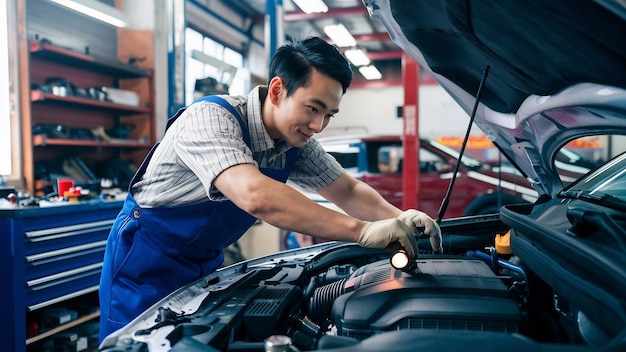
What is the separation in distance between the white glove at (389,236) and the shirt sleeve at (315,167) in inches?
21.6

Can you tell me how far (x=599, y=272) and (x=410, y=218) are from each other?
605 millimetres

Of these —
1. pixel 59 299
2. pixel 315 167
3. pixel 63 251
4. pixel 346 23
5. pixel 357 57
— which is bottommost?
pixel 59 299

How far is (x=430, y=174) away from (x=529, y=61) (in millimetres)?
3371

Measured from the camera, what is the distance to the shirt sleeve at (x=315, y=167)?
158 centimetres

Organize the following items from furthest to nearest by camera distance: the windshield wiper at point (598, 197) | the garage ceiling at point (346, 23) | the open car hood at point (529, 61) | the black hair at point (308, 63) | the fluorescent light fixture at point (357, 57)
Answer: the fluorescent light fixture at point (357, 57), the garage ceiling at point (346, 23), the black hair at point (308, 63), the windshield wiper at point (598, 197), the open car hood at point (529, 61)

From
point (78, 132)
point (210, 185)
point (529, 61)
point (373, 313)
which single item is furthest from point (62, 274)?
point (529, 61)

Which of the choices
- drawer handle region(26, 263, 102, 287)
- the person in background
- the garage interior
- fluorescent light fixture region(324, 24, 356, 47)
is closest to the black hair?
the person in background

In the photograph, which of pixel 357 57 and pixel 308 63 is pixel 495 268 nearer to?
pixel 308 63

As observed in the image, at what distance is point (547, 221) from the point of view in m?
1.11

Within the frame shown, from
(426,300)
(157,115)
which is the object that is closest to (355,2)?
(157,115)

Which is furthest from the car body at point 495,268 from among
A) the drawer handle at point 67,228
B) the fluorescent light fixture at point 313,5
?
the fluorescent light fixture at point 313,5

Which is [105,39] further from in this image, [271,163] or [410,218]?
[410,218]

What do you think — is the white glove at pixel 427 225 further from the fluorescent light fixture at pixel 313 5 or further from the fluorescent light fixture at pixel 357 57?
the fluorescent light fixture at pixel 357 57

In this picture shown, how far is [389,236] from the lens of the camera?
3.46 ft
